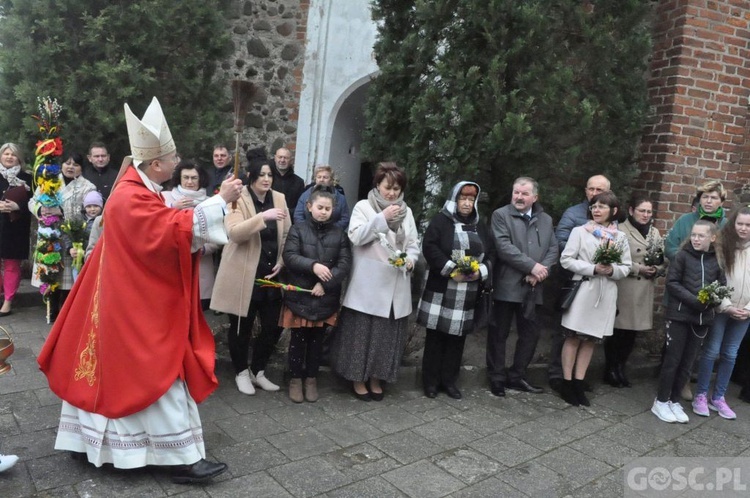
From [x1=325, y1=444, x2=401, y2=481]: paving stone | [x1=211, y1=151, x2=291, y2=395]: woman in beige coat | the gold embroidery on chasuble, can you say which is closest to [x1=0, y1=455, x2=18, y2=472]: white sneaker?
the gold embroidery on chasuble

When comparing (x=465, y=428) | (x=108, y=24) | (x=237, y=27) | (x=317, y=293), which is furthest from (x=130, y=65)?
(x=465, y=428)

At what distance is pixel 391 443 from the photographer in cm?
407

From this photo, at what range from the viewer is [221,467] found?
3359 millimetres

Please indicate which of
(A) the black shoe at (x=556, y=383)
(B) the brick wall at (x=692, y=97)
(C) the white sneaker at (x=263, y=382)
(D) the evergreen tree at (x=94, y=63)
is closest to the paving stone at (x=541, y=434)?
(A) the black shoe at (x=556, y=383)

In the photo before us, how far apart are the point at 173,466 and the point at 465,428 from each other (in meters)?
2.05

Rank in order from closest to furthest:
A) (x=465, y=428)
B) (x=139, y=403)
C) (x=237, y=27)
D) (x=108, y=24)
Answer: (x=139, y=403)
(x=465, y=428)
(x=108, y=24)
(x=237, y=27)

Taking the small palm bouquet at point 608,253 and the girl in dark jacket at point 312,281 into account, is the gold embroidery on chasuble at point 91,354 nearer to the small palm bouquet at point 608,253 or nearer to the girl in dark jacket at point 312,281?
the girl in dark jacket at point 312,281

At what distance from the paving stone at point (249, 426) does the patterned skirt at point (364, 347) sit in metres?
0.74

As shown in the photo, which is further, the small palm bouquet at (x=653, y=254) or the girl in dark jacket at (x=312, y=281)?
the small palm bouquet at (x=653, y=254)

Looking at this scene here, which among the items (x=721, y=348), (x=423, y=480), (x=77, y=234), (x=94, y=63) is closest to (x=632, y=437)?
(x=721, y=348)

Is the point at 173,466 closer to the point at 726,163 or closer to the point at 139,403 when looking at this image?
the point at 139,403

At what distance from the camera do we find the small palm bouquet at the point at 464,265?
185 inches

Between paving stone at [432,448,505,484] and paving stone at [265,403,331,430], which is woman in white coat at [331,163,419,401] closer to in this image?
paving stone at [265,403,331,430]

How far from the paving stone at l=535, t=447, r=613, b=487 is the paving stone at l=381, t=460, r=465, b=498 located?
72 cm
